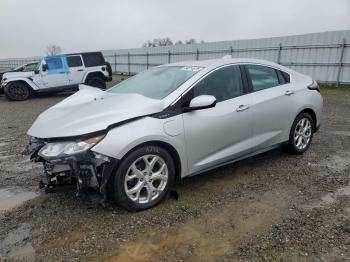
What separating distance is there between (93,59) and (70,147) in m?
12.2

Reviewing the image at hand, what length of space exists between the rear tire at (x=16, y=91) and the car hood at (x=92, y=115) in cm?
1092

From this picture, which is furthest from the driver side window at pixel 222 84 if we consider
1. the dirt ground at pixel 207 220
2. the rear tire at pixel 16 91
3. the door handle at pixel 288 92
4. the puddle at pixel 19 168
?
the rear tire at pixel 16 91

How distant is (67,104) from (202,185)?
6.69ft

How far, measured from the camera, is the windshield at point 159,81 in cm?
385

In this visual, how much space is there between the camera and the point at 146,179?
3422mm

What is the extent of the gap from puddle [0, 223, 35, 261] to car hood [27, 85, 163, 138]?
0.95 metres

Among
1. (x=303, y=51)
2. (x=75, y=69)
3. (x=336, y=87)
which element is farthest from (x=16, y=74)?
(x=336, y=87)

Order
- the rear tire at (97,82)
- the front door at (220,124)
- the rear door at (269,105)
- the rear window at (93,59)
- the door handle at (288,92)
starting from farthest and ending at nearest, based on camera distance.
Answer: the rear tire at (97,82)
the rear window at (93,59)
the door handle at (288,92)
the rear door at (269,105)
the front door at (220,124)

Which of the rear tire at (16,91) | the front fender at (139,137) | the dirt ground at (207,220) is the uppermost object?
the front fender at (139,137)

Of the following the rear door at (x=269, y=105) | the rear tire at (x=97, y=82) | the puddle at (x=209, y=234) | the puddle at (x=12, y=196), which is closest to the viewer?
the puddle at (x=209, y=234)

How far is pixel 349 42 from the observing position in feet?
46.5

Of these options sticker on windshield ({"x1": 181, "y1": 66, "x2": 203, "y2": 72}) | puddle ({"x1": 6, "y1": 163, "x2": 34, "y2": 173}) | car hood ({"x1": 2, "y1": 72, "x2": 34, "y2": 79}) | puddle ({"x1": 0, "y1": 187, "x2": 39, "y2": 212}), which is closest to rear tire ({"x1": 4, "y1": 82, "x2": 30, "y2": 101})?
car hood ({"x1": 2, "y1": 72, "x2": 34, "y2": 79})

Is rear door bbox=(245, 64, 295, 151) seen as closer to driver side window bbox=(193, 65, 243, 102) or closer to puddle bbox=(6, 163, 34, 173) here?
driver side window bbox=(193, 65, 243, 102)

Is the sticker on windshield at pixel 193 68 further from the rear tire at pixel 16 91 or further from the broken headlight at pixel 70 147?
the rear tire at pixel 16 91
